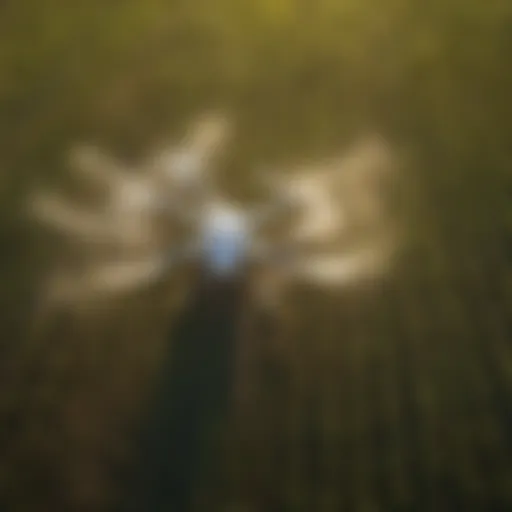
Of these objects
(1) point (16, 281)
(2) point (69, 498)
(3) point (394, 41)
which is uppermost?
(3) point (394, 41)

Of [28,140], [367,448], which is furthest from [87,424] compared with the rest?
[28,140]

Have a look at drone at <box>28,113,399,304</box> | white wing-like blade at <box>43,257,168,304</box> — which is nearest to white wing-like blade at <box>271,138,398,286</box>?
drone at <box>28,113,399,304</box>

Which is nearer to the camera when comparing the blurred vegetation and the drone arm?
the blurred vegetation

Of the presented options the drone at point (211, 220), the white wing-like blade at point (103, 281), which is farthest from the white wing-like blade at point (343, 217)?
the white wing-like blade at point (103, 281)

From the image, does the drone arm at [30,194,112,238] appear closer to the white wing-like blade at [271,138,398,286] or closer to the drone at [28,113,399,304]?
the drone at [28,113,399,304]

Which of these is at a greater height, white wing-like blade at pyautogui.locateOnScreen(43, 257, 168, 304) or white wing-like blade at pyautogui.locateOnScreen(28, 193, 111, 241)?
white wing-like blade at pyautogui.locateOnScreen(28, 193, 111, 241)

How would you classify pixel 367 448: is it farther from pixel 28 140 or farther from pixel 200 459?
pixel 28 140

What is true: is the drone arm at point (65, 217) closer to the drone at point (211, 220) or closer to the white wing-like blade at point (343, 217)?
the drone at point (211, 220)

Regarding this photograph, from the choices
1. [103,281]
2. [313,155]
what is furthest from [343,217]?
[103,281]
